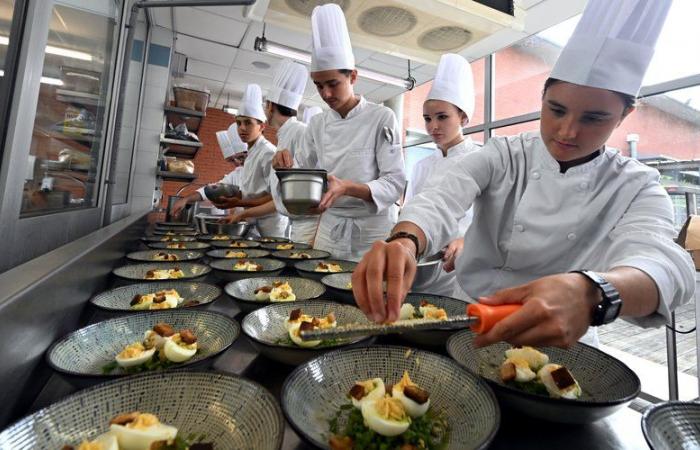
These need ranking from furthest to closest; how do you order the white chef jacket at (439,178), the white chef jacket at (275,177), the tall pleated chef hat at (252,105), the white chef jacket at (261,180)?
1. the tall pleated chef hat at (252,105)
2. the white chef jacket at (261,180)
3. the white chef jacket at (275,177)
4. the white chef jacket at (439,178)

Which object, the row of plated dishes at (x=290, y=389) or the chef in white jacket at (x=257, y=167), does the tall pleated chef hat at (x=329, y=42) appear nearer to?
the chef in white jacket at (x=257, y=167)

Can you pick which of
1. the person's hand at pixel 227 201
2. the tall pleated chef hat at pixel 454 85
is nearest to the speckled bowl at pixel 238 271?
the person's hand at pixel 227 201

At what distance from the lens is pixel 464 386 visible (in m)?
0.79

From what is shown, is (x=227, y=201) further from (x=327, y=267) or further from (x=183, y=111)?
(x=183, y=111)

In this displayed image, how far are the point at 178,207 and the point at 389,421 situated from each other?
4140mm

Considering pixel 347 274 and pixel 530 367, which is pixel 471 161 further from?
pixel 530 367

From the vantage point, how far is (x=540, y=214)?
1439 millimetres

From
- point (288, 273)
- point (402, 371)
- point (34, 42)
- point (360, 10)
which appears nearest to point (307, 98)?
point (360, 10)

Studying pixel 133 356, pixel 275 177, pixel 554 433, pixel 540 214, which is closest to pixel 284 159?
pixel 275 177

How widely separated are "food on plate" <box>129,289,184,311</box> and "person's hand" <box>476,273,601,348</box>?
1.08 meters

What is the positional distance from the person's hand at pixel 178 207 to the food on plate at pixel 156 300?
10.00 feet

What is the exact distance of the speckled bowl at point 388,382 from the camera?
682 millimetres

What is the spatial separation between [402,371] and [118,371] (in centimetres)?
72

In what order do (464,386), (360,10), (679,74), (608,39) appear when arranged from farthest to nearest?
(679,74), (360,10), (608,39), (464,386)
